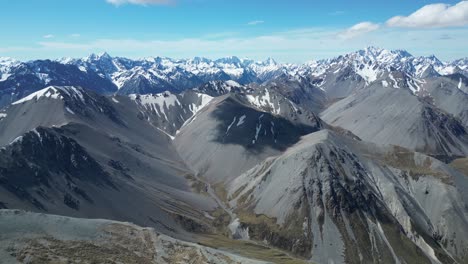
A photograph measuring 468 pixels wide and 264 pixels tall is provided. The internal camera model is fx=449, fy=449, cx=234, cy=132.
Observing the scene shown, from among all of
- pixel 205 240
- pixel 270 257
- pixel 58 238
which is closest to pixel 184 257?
pixel 58 238

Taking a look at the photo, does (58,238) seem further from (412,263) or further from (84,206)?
(412,263)

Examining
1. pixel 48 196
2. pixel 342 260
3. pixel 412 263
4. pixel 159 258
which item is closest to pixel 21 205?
pixel 48 196

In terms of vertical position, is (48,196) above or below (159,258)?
below

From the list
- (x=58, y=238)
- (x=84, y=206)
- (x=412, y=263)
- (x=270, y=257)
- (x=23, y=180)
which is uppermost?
(x=58, y=238)

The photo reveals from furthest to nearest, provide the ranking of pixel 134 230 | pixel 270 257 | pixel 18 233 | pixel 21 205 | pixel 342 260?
pixel 342 260, pixel 270 257, pixel 21 205, pixel 134 230, pixel 18 233

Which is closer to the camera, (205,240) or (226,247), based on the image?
(226,247)

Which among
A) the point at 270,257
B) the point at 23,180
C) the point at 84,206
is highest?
the point at 23,180

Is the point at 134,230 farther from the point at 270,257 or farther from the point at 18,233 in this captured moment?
the point at 270,257

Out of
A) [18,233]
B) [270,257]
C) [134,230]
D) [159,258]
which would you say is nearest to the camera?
[18,233]

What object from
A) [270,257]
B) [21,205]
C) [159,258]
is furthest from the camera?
[270,257]
